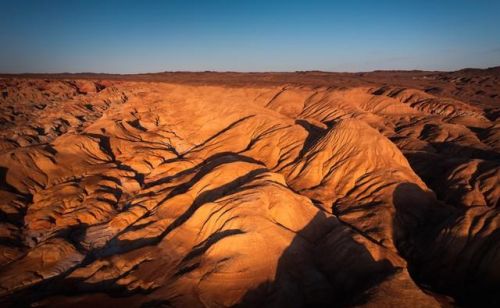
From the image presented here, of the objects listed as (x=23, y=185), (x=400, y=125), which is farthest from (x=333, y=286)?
(x=400, y=125)

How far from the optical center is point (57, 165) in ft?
82.5

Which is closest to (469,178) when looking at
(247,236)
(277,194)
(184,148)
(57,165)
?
(277,194)

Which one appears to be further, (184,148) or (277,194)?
(184,148)

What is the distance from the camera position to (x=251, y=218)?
1416cm

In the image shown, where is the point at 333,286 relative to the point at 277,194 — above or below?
below

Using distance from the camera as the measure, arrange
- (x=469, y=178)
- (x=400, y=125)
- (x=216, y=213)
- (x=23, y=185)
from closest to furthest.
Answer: (x=216, y=213) < (x=469, y=178) < (x=23, y=185) < (x=400, y=125)

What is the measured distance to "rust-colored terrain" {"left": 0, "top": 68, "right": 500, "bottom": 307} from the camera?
12.2 meters

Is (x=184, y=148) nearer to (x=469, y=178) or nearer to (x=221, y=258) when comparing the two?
(x=221, y=258)

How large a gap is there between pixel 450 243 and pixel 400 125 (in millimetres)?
28986

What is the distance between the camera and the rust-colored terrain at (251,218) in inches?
480

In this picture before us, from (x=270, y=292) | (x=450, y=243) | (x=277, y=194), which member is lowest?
(x=270, y=292)

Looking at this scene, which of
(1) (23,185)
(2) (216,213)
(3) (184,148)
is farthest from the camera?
(3) (184,148)

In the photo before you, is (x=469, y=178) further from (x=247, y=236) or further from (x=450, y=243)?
(x=247, y=236)

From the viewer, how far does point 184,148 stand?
3169 cm
